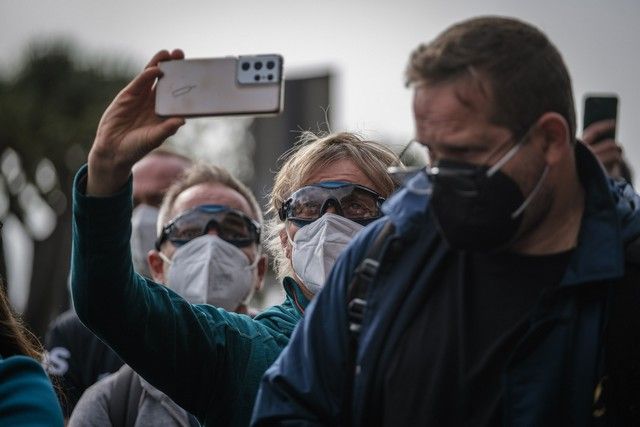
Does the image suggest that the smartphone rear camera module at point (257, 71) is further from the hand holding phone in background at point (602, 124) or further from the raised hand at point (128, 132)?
the hand holding phone in background at point (602, 124)

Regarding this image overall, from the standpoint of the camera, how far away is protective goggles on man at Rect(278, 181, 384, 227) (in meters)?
4.29

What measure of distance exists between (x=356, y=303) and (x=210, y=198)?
2349mm

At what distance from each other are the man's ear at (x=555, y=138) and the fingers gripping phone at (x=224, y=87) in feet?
2.52

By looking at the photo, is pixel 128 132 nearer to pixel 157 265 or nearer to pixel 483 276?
pixel 483 276

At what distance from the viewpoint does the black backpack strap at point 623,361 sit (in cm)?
286

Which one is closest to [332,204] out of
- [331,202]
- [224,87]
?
[331,202]

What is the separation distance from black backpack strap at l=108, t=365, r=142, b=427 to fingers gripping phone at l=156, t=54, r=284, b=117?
1.48 meters

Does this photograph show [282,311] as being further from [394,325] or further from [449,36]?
[449,36]

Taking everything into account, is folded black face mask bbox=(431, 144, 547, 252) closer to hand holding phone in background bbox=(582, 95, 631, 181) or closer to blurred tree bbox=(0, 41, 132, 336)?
hand holding phone in background bbox=(582, 95, 631, 181)

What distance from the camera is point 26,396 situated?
2.77 meters

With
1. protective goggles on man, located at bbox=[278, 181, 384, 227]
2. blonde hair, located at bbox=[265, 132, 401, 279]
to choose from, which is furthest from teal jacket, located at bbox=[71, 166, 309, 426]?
blonde hair, located at bbox=[265, 132, 401, 279]

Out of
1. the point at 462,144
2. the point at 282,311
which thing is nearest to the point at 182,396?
the point at 282,311

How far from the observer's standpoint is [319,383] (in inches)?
124

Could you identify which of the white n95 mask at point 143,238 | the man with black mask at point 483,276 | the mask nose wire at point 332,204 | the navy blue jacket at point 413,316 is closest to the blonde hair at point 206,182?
the white n95 mask at point 143,238
